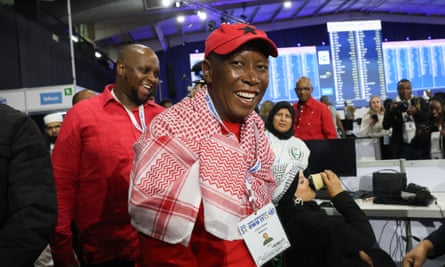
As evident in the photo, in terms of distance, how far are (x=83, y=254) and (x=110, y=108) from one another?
0.67 meters

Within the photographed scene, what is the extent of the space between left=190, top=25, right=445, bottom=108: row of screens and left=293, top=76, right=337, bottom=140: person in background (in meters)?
3.85

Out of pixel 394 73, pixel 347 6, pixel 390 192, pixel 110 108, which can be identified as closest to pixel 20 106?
pixel 110 108

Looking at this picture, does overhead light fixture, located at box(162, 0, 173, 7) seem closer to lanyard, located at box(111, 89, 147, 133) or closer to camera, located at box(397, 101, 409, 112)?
camera, located at box(397, 101, 409, 112)

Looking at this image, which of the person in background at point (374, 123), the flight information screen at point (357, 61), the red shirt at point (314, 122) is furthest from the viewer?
the flight information screen at point (357, 61)

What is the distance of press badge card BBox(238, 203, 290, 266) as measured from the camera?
109 cm

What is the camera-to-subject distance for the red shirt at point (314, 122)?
14.3 ft

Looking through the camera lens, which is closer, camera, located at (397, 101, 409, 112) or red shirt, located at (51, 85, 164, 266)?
red shirt, located at (51, 85, 164, 266)

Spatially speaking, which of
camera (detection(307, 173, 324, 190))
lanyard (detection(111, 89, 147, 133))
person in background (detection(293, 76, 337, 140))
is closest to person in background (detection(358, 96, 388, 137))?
person in background (detection(293, 76, 337, 140))

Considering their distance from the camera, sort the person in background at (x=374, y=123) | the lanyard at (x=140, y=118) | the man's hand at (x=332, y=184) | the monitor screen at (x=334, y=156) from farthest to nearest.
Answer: the person in background at (x=374, y=123)
the monitor screen at (x=334, y=156)
the man's hand at (x=332, y=184)
the lanyard at (x=140, y=118)

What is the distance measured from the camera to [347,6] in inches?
489

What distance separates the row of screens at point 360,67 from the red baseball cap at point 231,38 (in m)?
7.31

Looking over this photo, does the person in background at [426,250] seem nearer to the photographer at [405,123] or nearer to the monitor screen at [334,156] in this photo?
the monitor screen at [334,156]

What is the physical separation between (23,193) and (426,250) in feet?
6.17

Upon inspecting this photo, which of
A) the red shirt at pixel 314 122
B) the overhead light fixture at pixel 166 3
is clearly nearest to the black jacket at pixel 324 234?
the red shirt at pixel 314 122
